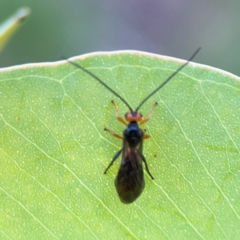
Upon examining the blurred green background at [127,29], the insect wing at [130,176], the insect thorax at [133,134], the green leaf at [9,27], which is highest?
the green leaf at [9,27]

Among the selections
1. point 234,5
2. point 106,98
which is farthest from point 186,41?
point 106,98

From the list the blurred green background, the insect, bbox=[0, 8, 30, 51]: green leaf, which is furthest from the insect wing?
the blurred green background

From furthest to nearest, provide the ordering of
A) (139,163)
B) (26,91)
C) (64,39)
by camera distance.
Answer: (64,39) → (139,163) → (26,91)

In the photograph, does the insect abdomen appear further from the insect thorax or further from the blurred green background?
the blurred green background

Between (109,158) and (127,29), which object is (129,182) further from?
(127,29)

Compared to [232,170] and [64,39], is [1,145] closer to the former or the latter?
[232,170]

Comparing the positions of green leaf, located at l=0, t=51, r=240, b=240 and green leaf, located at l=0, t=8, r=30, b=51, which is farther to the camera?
green leaf, located at l=0, t=51, r=240, b=240

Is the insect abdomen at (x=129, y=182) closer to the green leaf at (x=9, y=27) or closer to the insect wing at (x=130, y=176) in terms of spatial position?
the insect wing at (x=130, y=176)

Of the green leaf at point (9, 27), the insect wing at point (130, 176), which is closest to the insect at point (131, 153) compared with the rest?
the insect wing at point (130, 176)
